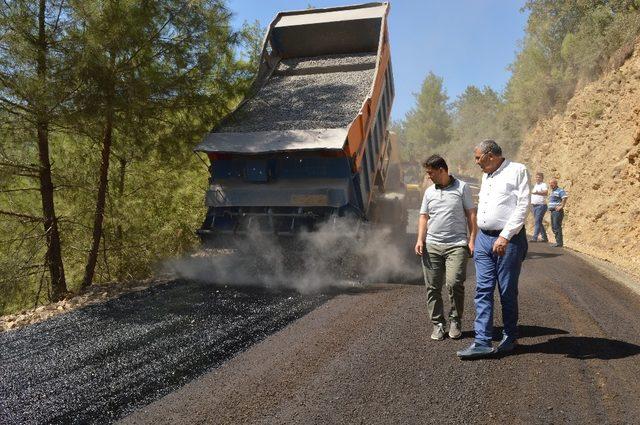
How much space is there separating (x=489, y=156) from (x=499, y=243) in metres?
0.65

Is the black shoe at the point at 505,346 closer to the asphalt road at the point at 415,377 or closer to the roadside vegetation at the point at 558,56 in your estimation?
the asphalt road at the point at 415,377

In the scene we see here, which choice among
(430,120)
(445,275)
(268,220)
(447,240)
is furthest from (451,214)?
(430,120)

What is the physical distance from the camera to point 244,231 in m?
6.45

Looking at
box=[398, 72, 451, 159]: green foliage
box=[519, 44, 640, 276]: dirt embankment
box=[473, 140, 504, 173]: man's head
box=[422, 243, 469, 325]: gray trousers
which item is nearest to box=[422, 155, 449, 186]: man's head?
box=[473, 140, 504, 173]: man's head

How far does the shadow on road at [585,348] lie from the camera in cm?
327

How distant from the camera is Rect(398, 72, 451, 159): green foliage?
53.1m

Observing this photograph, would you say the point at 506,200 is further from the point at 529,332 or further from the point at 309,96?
the point at 309,96

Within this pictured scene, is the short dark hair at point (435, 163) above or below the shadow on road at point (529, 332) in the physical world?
above

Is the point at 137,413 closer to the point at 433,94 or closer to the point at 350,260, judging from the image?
the point at 350,260

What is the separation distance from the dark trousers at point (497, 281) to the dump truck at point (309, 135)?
279cm

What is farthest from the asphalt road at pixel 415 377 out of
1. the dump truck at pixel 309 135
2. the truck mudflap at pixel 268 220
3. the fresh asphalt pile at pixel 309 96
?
the fresh asphalt pile at pixel 309 96

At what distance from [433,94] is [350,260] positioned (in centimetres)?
5090

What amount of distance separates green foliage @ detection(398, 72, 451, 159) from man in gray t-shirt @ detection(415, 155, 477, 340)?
4997 cm

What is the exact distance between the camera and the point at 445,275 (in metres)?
3.82
